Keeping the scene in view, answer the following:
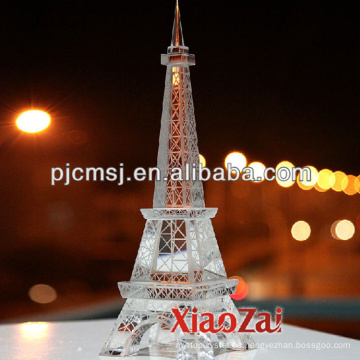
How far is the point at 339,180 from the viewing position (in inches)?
731

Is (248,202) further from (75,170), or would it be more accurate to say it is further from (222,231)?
(75,170)

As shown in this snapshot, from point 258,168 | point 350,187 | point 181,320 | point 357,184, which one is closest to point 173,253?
point 181,320

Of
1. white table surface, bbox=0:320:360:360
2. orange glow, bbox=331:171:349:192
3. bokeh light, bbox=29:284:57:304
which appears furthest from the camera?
bokeh light, bbox=29:284:57:304

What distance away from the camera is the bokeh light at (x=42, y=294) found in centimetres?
1858

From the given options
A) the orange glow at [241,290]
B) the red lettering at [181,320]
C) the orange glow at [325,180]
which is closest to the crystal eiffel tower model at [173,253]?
the red lettering at [181,320]

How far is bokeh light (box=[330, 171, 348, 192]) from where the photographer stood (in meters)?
18.3

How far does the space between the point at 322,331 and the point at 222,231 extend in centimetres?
369

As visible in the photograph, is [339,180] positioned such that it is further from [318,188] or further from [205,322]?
[205,322]

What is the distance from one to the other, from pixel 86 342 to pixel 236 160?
18.7ft

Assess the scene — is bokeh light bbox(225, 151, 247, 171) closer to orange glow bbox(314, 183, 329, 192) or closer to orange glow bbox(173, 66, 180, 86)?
orange glow bbox(314, 183, 329, 192)

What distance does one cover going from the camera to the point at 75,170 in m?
18.3

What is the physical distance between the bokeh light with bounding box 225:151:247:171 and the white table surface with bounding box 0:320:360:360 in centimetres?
385

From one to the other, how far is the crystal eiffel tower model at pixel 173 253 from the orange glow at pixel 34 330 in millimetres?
2880

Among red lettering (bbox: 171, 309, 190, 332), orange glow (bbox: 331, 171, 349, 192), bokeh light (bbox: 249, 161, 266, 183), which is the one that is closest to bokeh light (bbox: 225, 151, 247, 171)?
bokeh light (bbox: 249, 161, 266, 183)
